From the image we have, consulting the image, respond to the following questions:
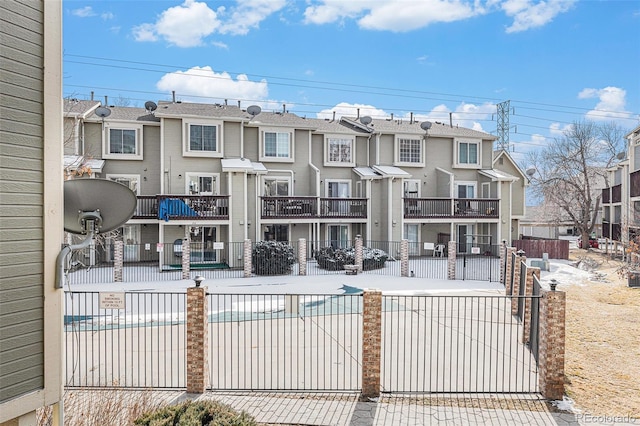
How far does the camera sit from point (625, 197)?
3092 cm

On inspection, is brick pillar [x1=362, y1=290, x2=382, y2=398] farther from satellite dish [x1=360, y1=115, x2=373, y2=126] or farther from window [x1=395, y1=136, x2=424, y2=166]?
satellite dish [x1=360, y1=115, x2=373, y2=126]

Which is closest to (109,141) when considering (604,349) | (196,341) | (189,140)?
(189,140)

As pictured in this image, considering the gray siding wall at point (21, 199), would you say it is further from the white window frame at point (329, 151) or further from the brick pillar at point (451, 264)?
the white window frame at point (329, 151)

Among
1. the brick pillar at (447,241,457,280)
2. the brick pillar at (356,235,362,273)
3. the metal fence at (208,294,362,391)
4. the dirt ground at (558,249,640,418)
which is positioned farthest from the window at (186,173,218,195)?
the dirt ground at (558,249,640,418)

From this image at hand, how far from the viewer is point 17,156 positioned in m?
3.02

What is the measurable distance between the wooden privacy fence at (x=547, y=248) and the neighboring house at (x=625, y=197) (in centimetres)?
320

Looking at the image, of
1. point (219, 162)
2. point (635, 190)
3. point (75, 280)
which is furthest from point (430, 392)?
point (635, 190)

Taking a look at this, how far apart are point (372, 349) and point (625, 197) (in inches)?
1264

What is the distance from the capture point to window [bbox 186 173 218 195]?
22953 mm

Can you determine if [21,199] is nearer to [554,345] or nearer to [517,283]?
[554,345]

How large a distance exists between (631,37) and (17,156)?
17.7m

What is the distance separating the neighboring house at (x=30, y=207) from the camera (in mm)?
2961

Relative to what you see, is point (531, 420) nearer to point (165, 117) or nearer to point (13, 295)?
point (13, 295)

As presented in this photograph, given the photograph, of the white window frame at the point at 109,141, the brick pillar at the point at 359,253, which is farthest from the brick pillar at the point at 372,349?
the white window frame at the point at 109,141
